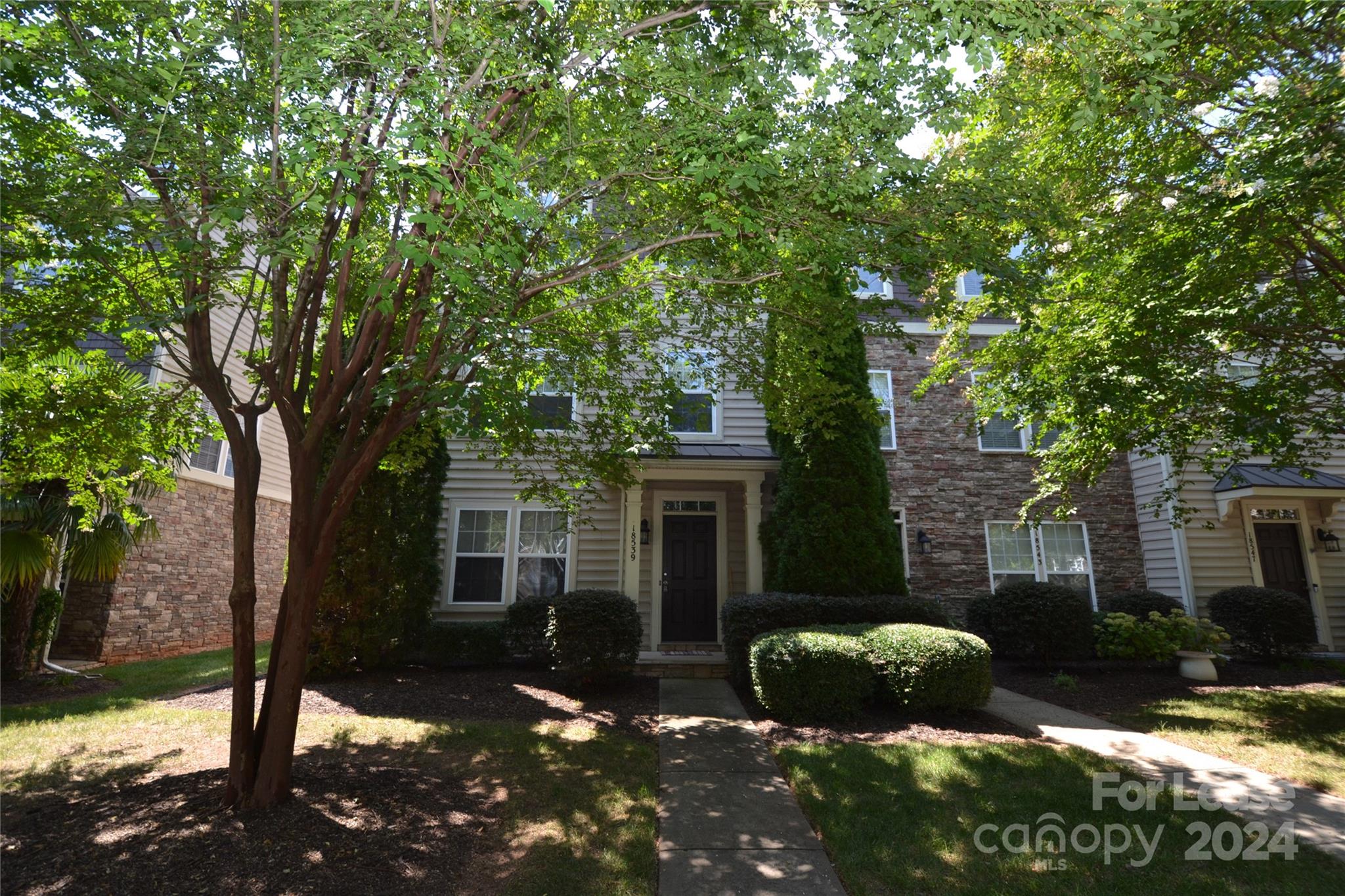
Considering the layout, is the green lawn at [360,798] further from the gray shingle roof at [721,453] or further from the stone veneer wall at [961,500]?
the stone veneer wall at [961,500]

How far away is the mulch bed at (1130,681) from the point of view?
26.6ft

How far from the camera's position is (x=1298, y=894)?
3.42 meters

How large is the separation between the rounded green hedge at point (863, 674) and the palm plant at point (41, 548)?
27.8ft

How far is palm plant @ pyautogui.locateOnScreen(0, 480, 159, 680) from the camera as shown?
7930 millimetres

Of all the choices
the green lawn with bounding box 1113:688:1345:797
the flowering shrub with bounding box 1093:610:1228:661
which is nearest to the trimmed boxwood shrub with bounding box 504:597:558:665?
the green lawn with bounding box 1113:688:1345:797

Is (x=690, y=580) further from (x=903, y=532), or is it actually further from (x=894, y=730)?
(x=894, y=730)

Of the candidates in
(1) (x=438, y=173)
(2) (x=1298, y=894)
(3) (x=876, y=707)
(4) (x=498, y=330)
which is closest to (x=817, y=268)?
(4) (x=498, y=330)

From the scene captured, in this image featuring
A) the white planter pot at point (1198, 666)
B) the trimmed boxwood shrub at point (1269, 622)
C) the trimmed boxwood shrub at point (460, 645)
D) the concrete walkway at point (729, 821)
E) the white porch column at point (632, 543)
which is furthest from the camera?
the trimmed boxwood shrub at point (1269, 622)

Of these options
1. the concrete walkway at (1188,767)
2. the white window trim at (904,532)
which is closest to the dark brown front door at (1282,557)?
the white window trim at (904,532)

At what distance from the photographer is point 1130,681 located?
30.1ft

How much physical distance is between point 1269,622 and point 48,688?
17793mm

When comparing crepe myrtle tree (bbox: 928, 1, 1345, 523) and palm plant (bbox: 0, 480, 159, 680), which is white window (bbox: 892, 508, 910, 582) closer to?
crepe myrtle tree (bbox: 928, 1, 1345, 523)

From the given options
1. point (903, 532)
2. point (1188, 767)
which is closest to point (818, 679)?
point (1188, 767)

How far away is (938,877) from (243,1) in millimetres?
7377
